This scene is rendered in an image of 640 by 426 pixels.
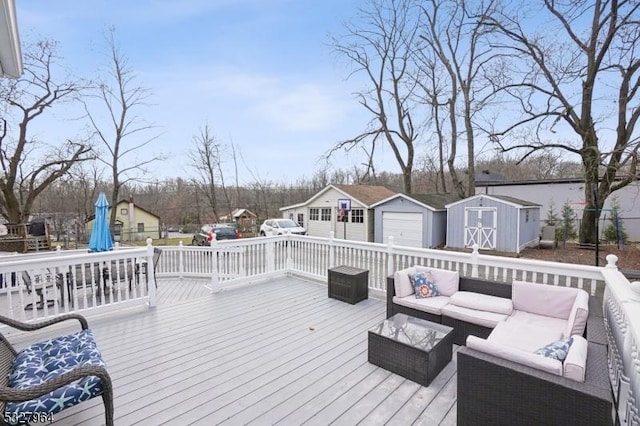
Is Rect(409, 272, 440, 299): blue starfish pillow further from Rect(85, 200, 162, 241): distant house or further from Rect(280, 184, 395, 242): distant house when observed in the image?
Rect(85, 200, 162, 241): distant house

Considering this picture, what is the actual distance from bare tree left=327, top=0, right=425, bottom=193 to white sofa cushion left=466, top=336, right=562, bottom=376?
17.2m

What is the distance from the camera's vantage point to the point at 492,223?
498 inches

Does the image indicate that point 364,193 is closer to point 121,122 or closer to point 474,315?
point 121,122

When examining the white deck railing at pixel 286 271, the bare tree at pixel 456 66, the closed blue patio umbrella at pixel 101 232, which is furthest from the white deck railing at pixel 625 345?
the bare tree at pixel 456 66

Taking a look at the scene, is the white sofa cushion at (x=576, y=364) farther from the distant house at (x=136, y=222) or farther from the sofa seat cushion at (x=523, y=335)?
the distant house at (x=136, y=222)

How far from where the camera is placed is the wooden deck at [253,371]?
227 cm

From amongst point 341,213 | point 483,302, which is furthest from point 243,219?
point 483,302

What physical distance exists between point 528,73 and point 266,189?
62.0 ft

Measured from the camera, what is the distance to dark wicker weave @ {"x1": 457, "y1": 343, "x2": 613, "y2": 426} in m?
1.65

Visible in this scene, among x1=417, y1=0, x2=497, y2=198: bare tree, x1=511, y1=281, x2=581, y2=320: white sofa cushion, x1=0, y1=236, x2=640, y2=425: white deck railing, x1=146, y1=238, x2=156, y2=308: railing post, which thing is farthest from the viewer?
x1=417, y1=0, x2=497, y2=198: bare tree

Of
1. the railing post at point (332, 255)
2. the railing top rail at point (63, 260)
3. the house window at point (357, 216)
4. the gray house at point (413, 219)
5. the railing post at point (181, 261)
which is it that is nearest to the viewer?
the railing top rail at point (63, 260)

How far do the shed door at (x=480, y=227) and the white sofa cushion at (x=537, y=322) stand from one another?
1073 centimetres

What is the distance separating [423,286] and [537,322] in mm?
1176

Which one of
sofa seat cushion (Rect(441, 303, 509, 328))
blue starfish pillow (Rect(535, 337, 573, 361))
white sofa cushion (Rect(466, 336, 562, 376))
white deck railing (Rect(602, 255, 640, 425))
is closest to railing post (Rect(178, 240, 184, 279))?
sofa seat cushion (Rect(441, 303, 509, 328))
